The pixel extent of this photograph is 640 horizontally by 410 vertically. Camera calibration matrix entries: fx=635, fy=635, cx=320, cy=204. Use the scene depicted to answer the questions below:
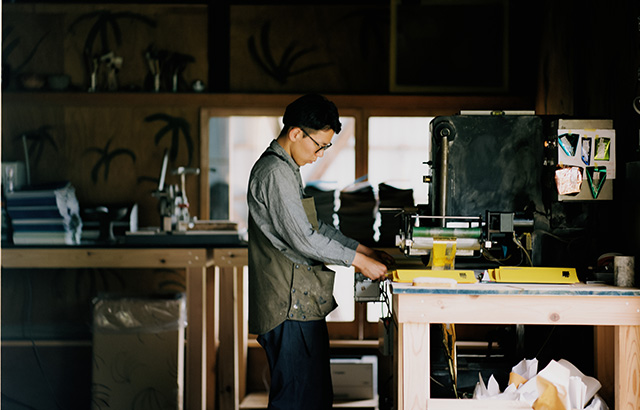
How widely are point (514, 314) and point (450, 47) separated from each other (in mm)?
2461

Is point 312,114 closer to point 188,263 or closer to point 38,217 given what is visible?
point 188,263

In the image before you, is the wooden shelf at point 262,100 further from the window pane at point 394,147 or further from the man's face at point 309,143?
the man's face at point 309,143

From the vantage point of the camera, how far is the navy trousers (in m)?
2.45

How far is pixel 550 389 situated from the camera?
6.97 feet

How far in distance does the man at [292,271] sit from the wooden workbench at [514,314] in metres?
0.32

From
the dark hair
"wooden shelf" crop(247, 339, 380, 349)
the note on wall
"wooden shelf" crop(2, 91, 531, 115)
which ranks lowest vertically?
"wooden shelf" crop(247, 339, 380, 349)

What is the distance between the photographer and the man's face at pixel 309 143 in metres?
2.57

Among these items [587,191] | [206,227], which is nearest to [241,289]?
[206,227]

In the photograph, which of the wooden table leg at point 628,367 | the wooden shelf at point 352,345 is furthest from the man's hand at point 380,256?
the wooden shelf at point 352,345

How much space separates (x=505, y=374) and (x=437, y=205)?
2.68 feet

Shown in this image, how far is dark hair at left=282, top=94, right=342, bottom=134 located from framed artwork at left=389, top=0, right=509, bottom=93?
168 cm

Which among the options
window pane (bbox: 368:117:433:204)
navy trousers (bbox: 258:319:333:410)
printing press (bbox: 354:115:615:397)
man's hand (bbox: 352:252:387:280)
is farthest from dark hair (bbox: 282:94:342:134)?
window pane (bbox: 368:117:433:204)

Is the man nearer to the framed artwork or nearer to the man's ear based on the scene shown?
the man's ear

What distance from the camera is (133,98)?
419cm
